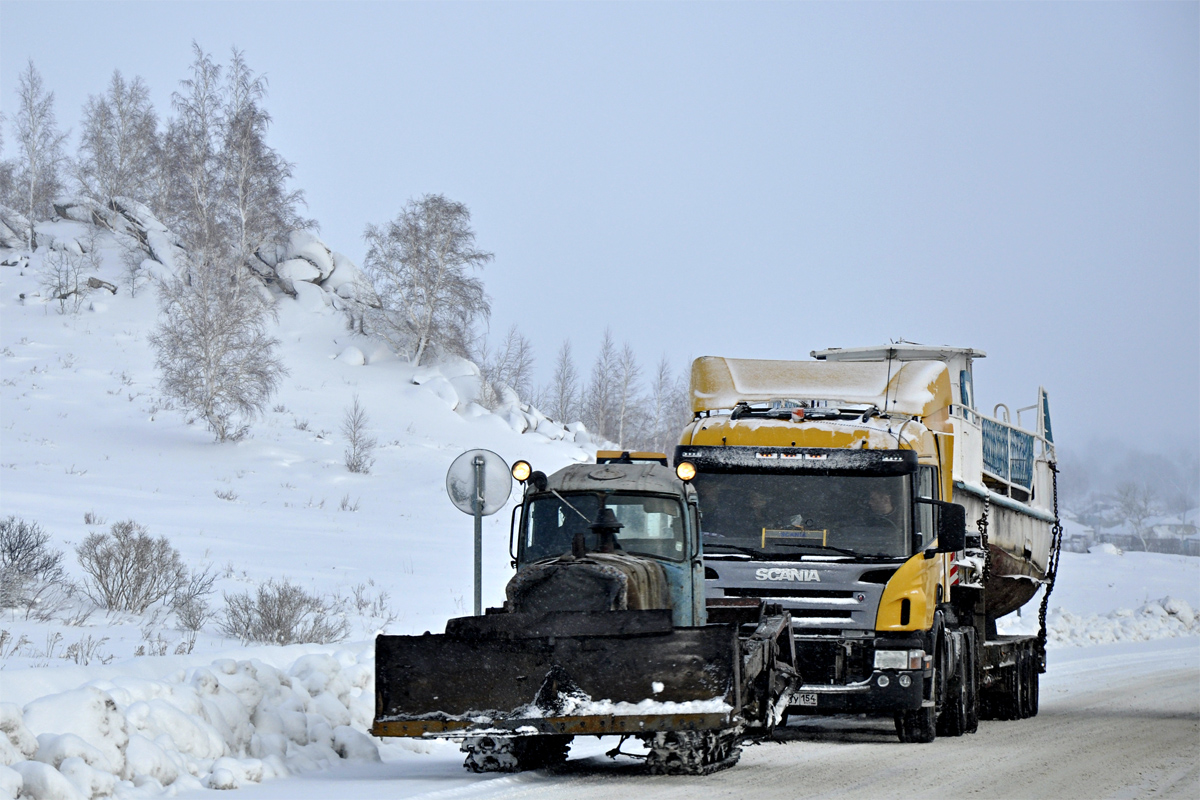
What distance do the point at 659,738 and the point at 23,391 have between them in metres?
45.6

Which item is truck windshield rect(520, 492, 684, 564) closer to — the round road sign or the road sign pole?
the road sign pole

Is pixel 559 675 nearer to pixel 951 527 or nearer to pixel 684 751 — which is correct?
pixel 684 751

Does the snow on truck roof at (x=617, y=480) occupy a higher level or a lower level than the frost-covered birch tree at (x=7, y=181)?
lower

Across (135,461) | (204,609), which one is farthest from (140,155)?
(204,609)

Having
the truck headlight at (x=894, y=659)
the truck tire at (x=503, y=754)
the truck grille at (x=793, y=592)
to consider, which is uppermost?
the truck grille at (x=793, y=592)

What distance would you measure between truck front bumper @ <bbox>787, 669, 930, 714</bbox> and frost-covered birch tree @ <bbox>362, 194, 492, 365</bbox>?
52.6 metres

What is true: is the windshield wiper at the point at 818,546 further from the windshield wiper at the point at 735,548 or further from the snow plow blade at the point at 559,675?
the snow plow blade at the point at 559,675

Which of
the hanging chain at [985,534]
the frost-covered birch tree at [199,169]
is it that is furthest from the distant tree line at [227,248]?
the hanging chain at [985,534]

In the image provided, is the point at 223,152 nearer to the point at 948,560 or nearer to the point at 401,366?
the point at 401,366

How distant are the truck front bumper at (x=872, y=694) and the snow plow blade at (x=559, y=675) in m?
3.56

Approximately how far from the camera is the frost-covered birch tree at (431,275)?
6431 centimetres

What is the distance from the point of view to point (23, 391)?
49.7 meters

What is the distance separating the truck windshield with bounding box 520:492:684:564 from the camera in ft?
35.9

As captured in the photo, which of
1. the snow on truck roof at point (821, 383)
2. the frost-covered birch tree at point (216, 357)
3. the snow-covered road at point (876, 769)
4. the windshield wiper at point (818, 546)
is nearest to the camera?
the snow-covered road at point (876, 769)
